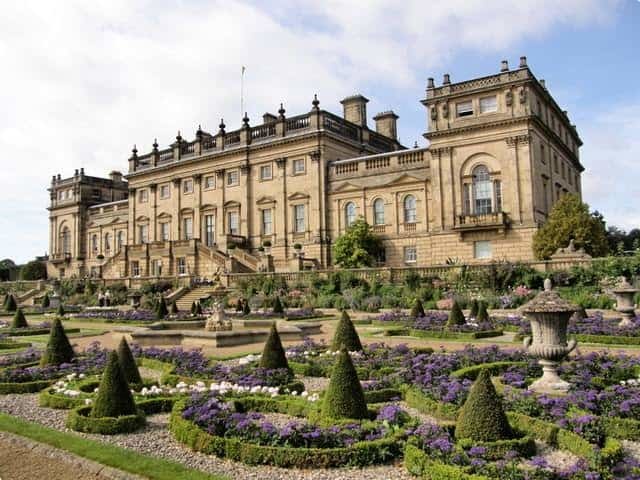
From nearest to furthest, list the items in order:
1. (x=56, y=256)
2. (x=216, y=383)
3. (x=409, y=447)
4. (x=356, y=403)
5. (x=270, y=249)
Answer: (x=409, y=447) < (x=356, y=403) < (x=216, y=383) < (x=270, y=249) < (x=56, y=256)

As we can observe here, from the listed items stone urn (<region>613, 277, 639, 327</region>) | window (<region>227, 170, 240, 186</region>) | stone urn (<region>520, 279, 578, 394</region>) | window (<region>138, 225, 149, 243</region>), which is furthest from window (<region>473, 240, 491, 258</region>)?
window (<region>138, 225, 149, 243</region>)

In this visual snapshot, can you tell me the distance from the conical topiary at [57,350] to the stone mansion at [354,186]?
26.1 m

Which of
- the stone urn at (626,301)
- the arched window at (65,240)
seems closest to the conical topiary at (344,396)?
the stone urn at (626,301)

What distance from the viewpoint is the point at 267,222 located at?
45.5 meters

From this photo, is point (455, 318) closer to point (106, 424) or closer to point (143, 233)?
point (106, 424)

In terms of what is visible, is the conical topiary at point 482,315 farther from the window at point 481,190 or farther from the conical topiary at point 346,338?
the window at point 481,190

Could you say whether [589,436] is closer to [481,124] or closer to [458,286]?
[458,286]

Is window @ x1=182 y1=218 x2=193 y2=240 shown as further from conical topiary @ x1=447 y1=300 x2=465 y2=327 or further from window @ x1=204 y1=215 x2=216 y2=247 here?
conical topiary @ x1=447 y1=300 x2=465 y2=327

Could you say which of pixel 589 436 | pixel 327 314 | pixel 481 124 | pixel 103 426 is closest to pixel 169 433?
pixel 103 426

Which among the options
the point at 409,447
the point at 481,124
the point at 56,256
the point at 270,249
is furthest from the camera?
the point at 56,256

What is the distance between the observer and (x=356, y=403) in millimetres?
7512

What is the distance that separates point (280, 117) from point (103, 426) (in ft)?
128

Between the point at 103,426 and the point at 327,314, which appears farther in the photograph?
the point at 327,314

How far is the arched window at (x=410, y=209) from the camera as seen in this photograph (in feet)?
128
